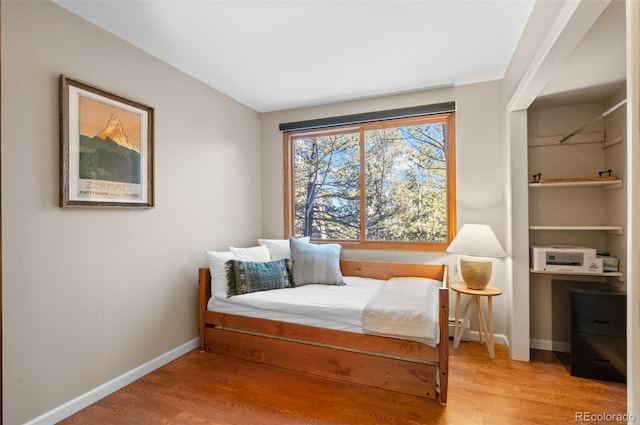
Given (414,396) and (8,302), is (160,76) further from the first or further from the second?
(414,396)

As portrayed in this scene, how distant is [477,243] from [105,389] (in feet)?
9.95

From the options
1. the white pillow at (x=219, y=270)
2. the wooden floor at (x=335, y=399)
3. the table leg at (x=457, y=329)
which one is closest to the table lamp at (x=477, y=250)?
the table leg at (x=457, y=329)

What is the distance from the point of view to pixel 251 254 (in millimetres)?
3006

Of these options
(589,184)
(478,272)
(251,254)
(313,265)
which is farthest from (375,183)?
(589,184)

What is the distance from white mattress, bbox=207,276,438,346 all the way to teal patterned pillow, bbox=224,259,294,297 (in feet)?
0.23

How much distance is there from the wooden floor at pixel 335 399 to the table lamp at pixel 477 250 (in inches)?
27.2

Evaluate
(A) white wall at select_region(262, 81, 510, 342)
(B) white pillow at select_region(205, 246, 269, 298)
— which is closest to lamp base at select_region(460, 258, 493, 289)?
(A) white wall at select_region(262, 81, 510, 342)

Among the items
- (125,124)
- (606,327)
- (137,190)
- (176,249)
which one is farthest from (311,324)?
(606,327)

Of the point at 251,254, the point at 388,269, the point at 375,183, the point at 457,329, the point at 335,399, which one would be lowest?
the point at 335,399

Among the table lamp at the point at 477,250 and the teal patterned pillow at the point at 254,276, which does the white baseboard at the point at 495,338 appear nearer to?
the table lamp at the point at 477,250

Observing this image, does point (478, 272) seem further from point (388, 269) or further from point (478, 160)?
point (478, 160)

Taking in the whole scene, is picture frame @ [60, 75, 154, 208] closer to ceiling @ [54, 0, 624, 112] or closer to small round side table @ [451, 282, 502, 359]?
ceiling @ [54, 0, 624, 112]

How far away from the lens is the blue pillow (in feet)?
9.68

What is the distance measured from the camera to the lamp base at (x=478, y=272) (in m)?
2.59
